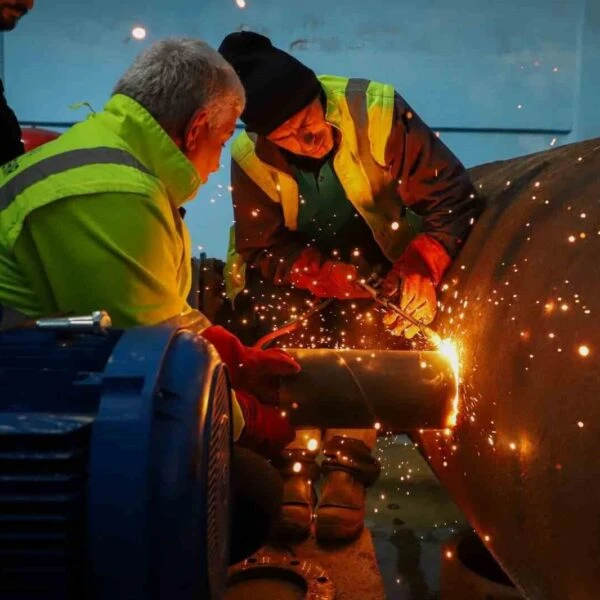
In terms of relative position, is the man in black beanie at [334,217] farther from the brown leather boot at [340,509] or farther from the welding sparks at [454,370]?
the welding sparks at [454,370]

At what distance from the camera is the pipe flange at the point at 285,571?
5.44 feet

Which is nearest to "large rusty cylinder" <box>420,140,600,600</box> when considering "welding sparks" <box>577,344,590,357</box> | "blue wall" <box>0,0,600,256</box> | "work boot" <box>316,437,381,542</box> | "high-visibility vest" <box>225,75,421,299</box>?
"welding sparks" <box>577,344,590,357</box>

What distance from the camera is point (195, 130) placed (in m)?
1.43

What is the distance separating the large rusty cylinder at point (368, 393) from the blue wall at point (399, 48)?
2.33m

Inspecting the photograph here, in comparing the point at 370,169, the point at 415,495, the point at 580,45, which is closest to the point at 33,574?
the point at 370,169

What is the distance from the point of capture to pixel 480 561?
5.37 feet

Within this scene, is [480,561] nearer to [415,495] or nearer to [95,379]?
[415,495]

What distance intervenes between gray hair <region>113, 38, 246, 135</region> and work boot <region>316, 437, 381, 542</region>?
3.41 ft

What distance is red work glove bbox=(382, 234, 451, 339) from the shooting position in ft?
5.76

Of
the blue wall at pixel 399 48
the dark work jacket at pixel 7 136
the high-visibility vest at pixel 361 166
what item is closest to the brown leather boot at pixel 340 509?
the high-visibility vest at pixel 361 166

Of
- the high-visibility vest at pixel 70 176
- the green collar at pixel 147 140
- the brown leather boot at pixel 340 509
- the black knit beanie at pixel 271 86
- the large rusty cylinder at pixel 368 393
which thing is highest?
the black knit beanie at pixel 271 86

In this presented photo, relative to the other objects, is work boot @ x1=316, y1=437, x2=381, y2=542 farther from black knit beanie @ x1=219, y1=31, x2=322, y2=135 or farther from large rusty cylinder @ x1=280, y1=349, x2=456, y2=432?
black knit beanie @ x1=219, y1=31, x2=322, y2=135

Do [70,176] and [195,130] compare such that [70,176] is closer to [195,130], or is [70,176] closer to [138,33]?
[195,130]

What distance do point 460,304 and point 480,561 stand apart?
0.58 m
